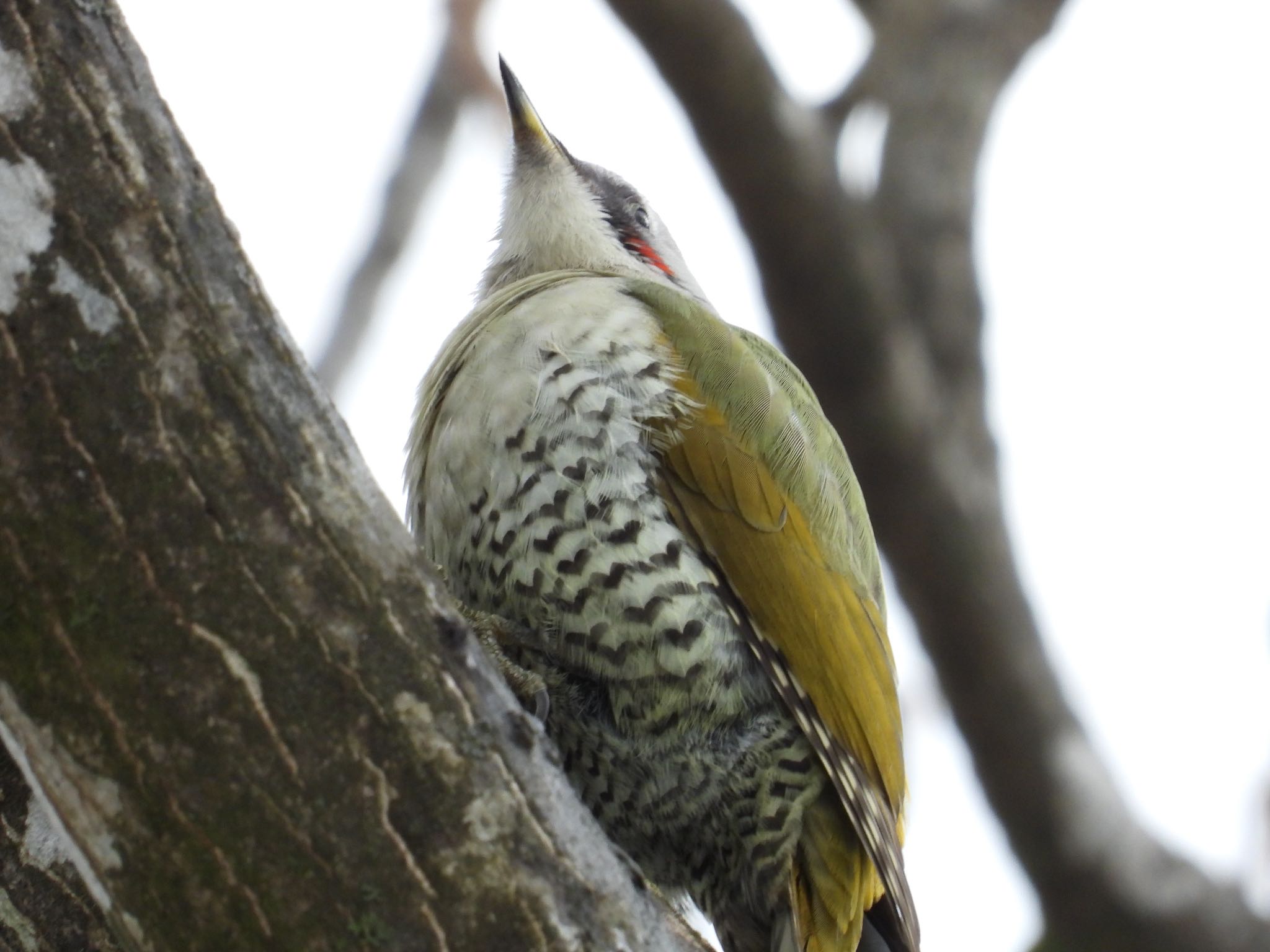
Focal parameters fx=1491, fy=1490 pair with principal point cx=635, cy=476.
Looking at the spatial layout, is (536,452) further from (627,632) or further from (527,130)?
(527,130)

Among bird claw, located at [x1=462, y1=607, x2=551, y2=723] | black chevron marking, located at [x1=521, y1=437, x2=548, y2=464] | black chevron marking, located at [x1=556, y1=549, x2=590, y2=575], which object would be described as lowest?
bird claw, located at [x1=462, y1=607, x2=551, y2=723]

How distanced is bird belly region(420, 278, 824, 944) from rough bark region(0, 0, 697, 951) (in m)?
1.07

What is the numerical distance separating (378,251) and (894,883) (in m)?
4.23

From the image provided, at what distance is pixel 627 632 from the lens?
2.84 meters

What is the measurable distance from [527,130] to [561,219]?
0.36 meters

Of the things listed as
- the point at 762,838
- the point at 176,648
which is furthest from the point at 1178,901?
the point at 176,648

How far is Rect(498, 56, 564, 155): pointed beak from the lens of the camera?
454cm

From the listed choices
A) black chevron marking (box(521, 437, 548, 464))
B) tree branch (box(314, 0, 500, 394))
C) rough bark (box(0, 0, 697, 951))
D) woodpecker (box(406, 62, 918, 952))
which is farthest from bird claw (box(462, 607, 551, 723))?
tree branch (box(314, 0, 500, 394))

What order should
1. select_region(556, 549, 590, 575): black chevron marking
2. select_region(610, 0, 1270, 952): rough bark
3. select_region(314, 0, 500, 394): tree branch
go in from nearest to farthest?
select_region(556, 549, 590, 575): black chevron marking → select_region(610, 0, 1270, 952): rough bark → select_region(314, 0, 500, 394): tree branch

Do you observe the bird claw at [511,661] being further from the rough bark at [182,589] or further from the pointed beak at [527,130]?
the pointed beak at [527,130]

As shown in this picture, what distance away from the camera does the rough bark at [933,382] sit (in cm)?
433

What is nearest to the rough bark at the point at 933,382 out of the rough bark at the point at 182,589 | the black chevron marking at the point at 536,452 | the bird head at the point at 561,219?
the bird head at the point at 561,219

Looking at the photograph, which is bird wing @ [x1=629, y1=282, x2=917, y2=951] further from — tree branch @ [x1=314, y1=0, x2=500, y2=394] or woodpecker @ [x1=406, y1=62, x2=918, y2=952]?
tree branch @ [x1=314, y1=0, x2=500, y2=394]

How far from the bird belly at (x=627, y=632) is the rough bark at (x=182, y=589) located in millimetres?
1075
